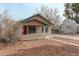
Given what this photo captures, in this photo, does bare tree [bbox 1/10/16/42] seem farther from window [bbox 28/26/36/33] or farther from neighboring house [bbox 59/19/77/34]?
neighboring house [bbox 59/19/77/34]

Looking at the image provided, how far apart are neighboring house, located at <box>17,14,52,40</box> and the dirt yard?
0.09 meters

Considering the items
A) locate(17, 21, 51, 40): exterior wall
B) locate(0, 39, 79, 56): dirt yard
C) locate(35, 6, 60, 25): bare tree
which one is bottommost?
locate(0, 39, 79, 56): dirt yard

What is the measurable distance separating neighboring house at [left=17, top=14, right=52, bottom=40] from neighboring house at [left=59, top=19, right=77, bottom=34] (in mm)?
184

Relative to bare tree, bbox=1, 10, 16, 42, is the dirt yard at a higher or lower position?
lower

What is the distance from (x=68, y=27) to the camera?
3.66 meters

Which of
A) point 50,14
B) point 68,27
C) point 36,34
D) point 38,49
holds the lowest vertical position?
point 38,49

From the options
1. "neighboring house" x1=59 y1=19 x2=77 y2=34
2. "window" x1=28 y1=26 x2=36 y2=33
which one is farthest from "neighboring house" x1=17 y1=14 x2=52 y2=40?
"neighboring house" x1=59 y1=19 x2=77 y2=34

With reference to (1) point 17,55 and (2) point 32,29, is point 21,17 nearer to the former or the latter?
(2) point 32,29

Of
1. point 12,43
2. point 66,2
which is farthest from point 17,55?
point 66,2

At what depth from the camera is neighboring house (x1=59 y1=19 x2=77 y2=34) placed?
366cm

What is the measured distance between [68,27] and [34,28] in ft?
1.58

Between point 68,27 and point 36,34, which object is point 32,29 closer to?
point 36,34

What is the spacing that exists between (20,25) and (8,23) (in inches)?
6.7

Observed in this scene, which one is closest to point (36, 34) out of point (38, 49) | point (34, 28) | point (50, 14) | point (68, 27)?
point (34, 28)
